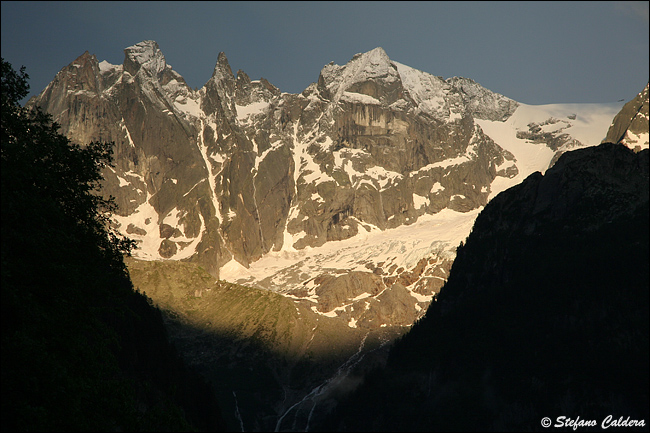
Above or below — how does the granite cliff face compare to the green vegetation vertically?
below

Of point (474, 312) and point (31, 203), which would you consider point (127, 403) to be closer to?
point (31, 203)

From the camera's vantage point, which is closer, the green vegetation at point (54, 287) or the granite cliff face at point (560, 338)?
the green vegetation at point (54, 287)

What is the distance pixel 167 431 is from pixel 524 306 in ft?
512

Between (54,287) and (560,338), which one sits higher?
(54,287)

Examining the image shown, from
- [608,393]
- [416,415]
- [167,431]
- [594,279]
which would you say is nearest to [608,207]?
[594,279]

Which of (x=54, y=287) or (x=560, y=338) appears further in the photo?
(x=560, y=338)

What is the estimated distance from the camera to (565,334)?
156000 millimetres

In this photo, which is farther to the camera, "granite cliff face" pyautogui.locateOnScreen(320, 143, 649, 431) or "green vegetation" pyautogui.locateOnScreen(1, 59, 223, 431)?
"granite cliff face" pyautogui.locateOnScreen(320, 143, 649, 431)

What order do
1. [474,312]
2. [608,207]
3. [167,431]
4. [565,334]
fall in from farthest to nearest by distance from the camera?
1. [474,312]
2. [608,207]
3. [565,334]
4. [167,431]

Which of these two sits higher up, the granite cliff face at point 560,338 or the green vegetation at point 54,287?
the green vegetation at point 54,287

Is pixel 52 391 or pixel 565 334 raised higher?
pixel 52 391

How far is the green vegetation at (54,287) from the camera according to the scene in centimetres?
2570

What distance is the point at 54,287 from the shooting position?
96.7ft

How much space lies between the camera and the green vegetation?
25.7 m
